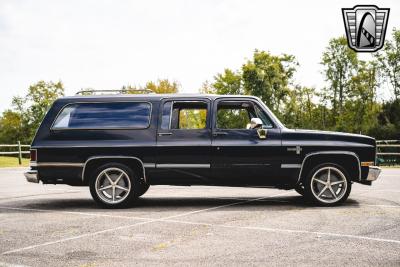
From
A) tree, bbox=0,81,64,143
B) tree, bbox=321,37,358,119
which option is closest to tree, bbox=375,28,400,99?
tree, bbox=321,37,358,119

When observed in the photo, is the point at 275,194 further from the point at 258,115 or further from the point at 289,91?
the point at 289,91

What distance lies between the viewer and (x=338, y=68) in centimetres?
5472

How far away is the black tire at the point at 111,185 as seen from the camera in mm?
8438

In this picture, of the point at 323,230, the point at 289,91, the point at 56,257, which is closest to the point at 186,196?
the point at 323,230

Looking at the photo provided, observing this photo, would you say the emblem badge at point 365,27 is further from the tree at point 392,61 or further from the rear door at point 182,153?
the tree at point 392,61

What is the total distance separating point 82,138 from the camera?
28.0 ft

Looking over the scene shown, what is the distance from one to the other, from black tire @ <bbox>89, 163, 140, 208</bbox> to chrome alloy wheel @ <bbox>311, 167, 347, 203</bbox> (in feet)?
10.4

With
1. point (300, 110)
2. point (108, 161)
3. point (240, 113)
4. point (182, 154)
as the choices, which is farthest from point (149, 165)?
point (300, 110)

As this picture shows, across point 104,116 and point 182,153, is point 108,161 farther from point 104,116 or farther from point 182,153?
point 182,153

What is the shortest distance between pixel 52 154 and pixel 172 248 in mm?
4122

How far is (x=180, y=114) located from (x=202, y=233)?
3.33m

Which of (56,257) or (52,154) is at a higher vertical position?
(52,154)

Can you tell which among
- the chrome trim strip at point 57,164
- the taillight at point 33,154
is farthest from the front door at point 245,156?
the taillight at point 33,154

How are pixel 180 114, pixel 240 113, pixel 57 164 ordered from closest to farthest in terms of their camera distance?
1. pixel 57 164
2. pixel 180 114
3. pixel 240 113
